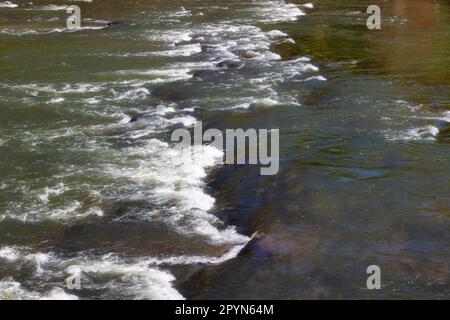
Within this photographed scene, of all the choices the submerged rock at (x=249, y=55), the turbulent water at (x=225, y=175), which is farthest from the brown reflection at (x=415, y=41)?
the submerged rock at (x=249, y=55)

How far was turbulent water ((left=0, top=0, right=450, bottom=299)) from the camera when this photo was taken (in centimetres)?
1090

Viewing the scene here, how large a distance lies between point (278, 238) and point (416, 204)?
9.39 feet

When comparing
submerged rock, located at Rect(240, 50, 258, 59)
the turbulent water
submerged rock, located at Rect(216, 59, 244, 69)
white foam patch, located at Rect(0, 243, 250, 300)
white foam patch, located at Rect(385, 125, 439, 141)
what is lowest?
white foam patch, located at Rect(0, 243, 250, 300)

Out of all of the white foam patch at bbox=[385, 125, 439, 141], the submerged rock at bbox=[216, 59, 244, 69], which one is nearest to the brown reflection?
the submerged rock at bbox=[216, 59, 244, 69]

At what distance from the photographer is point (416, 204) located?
1296 centimetres

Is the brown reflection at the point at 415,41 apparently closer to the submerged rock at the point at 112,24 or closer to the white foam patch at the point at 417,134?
the white foam patch at the point at 417,134

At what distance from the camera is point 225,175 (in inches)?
592

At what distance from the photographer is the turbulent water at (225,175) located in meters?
10.9

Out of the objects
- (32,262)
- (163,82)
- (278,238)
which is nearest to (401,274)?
(278,238)

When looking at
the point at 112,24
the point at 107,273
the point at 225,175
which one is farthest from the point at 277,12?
the point at 107,273

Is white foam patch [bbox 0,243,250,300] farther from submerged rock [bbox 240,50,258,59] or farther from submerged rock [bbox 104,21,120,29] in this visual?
submerged rock [bbox 104,21,120,29]
